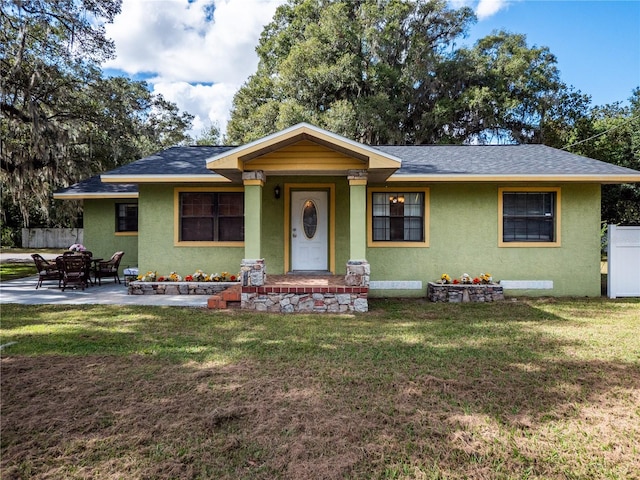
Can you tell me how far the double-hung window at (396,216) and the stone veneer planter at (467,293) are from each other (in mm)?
1371

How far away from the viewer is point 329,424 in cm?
296

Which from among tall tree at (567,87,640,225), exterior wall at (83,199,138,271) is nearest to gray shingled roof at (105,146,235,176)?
exterior wall at (83,199,138,271)

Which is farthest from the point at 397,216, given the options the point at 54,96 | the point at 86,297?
the point at 54,96

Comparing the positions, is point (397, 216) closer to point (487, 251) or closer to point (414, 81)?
point (487, 251)

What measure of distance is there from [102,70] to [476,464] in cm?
1675

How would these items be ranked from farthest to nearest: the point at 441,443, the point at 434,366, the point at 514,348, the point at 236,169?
the point at 236,169 → the point at 514,348 → the point at 434,366 → the point at 441,443

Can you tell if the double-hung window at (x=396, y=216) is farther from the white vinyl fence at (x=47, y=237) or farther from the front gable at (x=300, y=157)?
the white vinyl fence at (x=47, y=237)

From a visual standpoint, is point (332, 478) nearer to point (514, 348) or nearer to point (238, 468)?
point (238, 468)

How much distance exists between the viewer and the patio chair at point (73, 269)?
922 centimetres

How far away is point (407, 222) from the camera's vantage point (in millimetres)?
8977

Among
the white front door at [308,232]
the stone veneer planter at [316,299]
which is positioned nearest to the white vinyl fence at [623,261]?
the stone veneer planter at [316,299]

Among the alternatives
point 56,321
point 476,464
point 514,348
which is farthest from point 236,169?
point 476,464

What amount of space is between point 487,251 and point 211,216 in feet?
22.4

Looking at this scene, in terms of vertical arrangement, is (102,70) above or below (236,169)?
above
